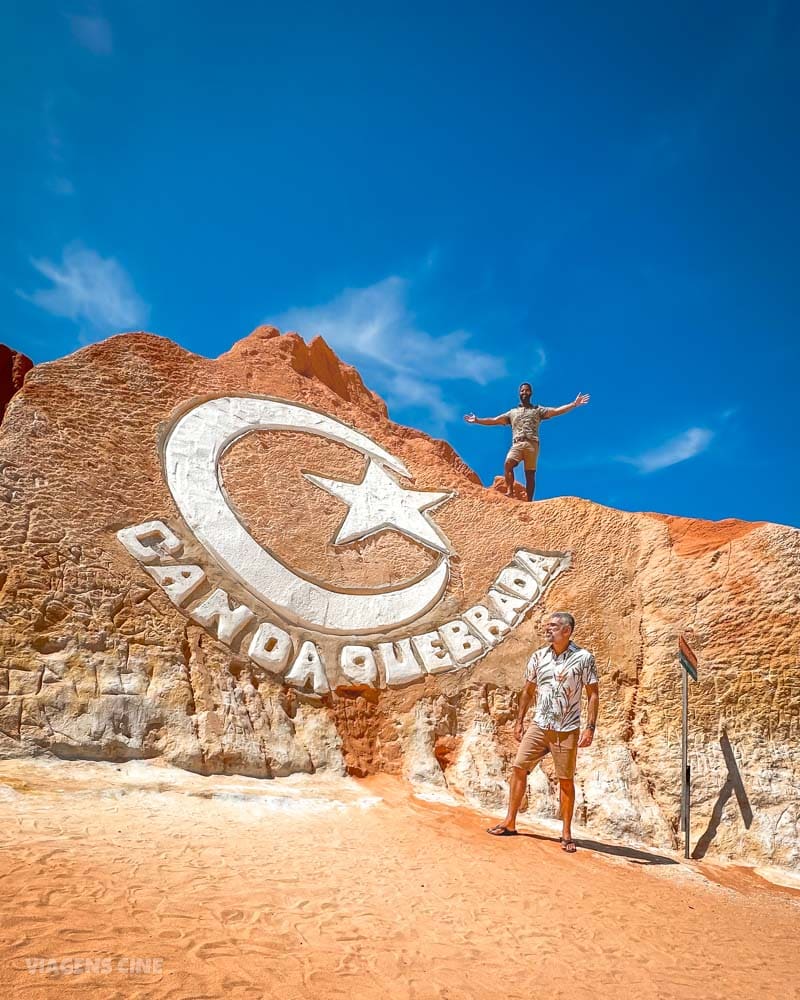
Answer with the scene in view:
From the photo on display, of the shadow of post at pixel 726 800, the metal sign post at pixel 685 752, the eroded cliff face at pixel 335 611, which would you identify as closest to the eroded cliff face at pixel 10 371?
the eroded cliff face at pixel 335 611

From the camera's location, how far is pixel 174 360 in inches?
408

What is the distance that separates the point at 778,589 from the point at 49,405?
8.06m

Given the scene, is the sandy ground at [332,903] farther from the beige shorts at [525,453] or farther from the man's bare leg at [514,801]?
the beige shorts at [525,453]

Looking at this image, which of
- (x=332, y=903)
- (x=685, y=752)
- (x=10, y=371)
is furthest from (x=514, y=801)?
(x=10, y=371)

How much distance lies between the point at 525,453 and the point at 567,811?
711cm

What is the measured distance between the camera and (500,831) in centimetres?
659

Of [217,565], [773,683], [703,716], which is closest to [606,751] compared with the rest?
[703,716]

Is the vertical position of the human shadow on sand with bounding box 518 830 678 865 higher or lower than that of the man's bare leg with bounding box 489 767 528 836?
lower

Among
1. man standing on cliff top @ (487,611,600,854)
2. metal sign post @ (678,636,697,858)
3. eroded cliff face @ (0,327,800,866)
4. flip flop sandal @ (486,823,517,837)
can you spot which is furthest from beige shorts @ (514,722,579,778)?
metal sign post @ (678,636,697,858)

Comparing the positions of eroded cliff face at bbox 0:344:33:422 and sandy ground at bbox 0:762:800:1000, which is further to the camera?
eroded cliff face at bbox 0:344:33:422

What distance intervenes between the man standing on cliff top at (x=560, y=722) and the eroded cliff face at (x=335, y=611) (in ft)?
2.65

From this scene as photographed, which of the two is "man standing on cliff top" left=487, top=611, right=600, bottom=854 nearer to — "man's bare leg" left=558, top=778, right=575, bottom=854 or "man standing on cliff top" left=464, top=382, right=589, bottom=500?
"man's bare leg" left=558, top=778, right=575, bottom=854

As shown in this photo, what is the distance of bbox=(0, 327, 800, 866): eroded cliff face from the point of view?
708cm

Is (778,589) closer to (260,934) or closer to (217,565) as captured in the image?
(217,565)
